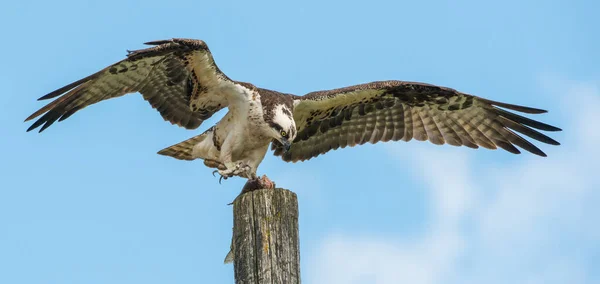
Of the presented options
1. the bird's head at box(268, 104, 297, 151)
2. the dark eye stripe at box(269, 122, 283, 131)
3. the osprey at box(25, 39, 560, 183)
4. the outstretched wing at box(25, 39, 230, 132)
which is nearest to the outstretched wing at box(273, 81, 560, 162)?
the osprey at box(25, 39, 560, 183)

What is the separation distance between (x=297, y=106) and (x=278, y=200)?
4176mm

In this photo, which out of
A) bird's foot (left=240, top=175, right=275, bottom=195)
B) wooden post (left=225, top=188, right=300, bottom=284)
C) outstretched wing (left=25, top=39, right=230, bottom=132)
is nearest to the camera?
wooden post (left=225, top=188, right=300, bottom=284)

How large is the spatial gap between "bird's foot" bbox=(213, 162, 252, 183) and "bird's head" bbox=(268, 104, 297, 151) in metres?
0.43

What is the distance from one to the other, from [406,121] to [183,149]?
8.78 ft

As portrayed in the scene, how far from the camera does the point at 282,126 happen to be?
8.77 metres

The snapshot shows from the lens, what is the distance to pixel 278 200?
5.39m

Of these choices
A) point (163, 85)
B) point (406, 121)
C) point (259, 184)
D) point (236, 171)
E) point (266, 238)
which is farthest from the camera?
point (406, 121)

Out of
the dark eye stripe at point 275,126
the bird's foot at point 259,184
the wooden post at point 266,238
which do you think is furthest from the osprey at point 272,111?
the wooden post at point 266,238

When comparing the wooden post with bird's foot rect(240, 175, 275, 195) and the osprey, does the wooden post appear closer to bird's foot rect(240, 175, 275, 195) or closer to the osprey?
bird's foot rect(240, 175, 275, 195)

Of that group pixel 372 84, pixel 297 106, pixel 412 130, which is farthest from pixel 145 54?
pixel 412 130

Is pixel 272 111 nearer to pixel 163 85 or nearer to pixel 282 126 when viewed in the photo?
pixel 282 126

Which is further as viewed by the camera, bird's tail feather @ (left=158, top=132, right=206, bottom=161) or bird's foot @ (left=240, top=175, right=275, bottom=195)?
bird's tail feather @ (left=158, top=132, right=206, bottom=161)

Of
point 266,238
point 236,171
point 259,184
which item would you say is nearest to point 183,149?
point 236,171

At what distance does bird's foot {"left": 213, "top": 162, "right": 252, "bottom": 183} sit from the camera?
336 inches
